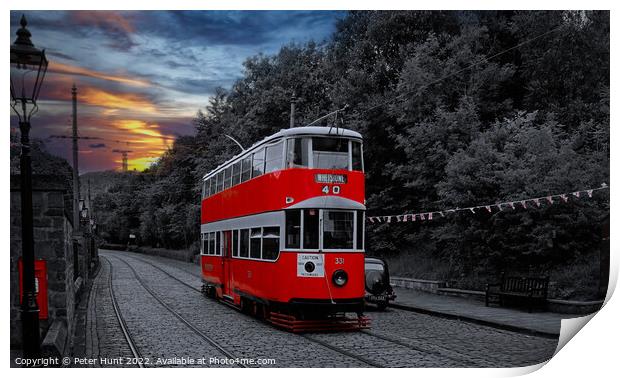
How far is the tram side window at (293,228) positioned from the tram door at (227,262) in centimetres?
452

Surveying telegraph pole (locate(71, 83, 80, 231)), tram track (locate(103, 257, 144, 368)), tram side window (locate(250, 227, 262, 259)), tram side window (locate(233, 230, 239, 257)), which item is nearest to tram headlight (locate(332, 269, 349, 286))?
tram side window (locate(250, 227, 262, 259))

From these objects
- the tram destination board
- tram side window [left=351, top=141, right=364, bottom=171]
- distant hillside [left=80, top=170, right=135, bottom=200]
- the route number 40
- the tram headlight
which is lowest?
the tram headlight

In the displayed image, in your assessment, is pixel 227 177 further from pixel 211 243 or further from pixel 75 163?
Result: pixel 75 163

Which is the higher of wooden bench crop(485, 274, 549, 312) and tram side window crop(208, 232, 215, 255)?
tram side window crop(208, 232, 215, 255)

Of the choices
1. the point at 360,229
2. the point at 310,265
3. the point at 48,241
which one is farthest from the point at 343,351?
the point at 48,241

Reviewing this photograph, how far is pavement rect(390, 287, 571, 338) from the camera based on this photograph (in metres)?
13.1

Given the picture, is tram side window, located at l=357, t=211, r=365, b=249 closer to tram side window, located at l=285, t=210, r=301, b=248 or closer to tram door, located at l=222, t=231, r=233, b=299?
tram side window, located at l=285, t=210, r=301, b=248

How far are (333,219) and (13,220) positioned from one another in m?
6.12

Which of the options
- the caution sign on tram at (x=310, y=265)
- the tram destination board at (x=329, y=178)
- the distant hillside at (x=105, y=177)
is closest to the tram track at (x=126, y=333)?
the distant hillside at (x=105, y=177)

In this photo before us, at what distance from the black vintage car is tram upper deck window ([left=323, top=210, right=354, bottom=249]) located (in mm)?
4599

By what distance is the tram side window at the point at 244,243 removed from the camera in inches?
617

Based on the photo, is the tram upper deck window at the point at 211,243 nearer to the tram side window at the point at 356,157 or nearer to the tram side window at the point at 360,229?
the tram side window at the point at 360,229

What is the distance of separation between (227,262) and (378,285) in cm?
414
